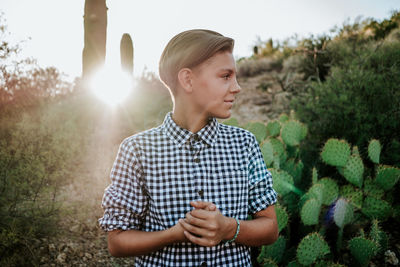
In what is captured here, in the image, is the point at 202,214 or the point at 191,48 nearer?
the point at 202,214

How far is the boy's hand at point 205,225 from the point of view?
A: 1.04 m

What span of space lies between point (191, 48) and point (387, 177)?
8.50 feet

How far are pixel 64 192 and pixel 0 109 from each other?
1.67 m

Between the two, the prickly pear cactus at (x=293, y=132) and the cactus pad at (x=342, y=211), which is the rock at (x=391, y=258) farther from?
the prickly pear cactus at (x=293, y=132)

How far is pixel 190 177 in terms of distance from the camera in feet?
4.20

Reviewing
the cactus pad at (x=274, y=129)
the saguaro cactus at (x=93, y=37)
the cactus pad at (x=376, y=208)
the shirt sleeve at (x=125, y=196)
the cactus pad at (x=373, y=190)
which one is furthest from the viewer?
the saguaro cactus at (x=93, y=37)

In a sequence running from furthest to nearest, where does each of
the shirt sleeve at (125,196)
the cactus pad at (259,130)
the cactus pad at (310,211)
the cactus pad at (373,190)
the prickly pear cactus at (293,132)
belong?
1. the cactus pad at (259,130)
2. the prickly pear cactus at (293,132)
3. the cactus pad at (373,190)
4. the cactus pad at (310,211)
5. the shirt sleeve at (125,196)

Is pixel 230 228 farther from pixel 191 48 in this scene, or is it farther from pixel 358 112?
pixel 358 112

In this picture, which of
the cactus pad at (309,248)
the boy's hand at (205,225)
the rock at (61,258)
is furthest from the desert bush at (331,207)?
the rock at (61,258)

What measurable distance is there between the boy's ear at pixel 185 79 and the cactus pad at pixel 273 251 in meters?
1.48

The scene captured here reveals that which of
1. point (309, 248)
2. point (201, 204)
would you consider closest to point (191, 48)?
point (201, 204)

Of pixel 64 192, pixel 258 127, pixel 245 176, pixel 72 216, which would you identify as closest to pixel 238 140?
pixel 245 176

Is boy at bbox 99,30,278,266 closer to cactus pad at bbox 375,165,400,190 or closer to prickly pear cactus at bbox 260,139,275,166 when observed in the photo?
prickly pear cactus at bbox 260,139,275,166

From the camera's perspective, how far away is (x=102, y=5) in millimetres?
6609
